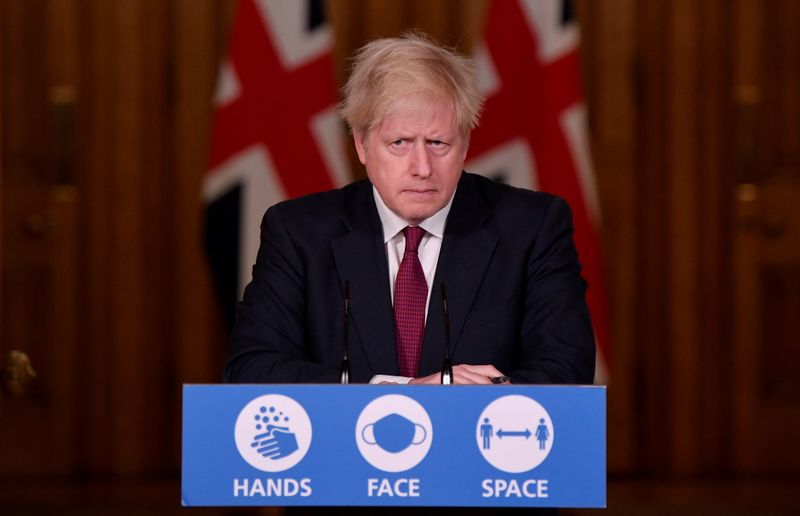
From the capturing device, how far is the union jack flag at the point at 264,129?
155 inches

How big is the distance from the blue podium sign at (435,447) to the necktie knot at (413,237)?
25.6 inches

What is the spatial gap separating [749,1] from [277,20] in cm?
170

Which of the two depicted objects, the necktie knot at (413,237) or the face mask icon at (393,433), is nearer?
the face mask icon at (393,433)

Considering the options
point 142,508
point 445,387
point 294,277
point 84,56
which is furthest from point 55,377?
point 445,387

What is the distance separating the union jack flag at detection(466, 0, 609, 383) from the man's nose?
1.94m

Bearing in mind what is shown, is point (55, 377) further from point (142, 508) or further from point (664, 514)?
point (664, 514)

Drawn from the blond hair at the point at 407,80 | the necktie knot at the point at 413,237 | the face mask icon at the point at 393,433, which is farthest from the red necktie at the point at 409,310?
the face mask icon at the point at 393,433

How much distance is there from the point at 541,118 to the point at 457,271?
2102mm

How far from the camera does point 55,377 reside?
4.29 m

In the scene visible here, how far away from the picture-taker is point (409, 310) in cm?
212

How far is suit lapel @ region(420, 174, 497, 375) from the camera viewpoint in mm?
2076

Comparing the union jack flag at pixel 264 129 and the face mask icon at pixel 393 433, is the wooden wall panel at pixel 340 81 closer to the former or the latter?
the union jack flag at pixel 264 129

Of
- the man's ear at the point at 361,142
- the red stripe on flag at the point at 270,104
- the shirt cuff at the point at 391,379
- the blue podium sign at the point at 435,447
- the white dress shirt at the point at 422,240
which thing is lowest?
the blue podium sign at the point at 435,447

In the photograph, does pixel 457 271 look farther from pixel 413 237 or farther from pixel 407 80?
pixel 407 80
